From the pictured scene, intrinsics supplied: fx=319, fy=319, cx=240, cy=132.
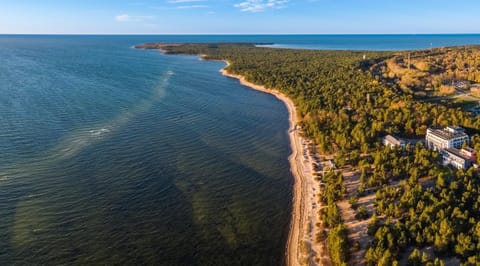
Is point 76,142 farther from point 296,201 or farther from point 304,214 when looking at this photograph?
point 304,214

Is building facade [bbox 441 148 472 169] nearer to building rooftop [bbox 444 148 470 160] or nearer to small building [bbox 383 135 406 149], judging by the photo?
building rooftop [bbox 444 148 470 160]

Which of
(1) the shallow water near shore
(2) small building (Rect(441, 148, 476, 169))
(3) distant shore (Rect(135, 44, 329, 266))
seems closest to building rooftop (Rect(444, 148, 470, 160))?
(2) small building (Rect(441, 148, 476, 169))

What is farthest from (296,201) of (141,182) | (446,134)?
(446,134)

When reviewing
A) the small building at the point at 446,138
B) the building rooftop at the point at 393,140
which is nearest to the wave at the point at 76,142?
the building rooftop at the point at 393,140

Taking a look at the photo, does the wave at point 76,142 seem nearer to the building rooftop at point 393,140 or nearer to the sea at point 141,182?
the sea at point 141,182

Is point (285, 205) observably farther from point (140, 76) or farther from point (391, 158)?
point (140, 76)

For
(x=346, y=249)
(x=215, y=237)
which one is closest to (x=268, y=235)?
(x=215, y=237)
